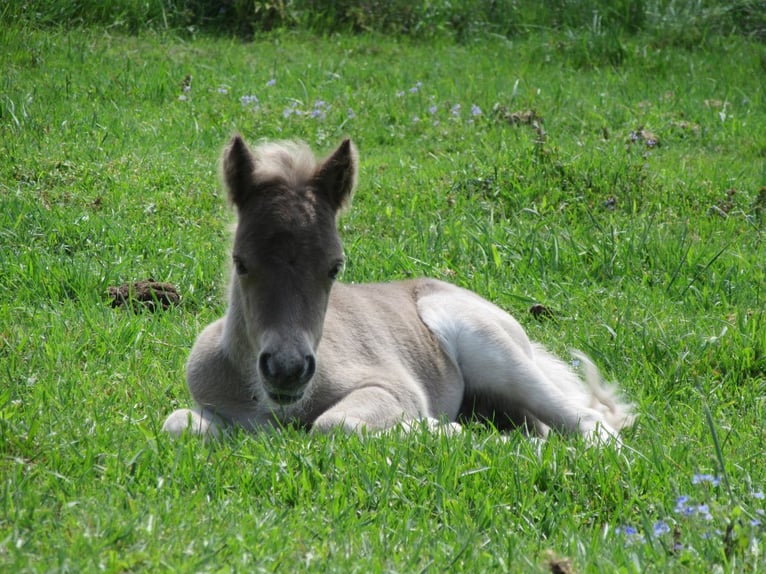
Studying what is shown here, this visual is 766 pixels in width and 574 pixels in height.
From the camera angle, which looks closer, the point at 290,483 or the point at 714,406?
the point at 290,483

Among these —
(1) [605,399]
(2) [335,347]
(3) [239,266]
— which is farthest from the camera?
(1) [605,399]

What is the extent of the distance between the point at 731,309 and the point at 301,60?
7.33m

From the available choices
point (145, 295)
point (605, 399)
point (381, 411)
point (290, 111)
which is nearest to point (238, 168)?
point (381, 411)

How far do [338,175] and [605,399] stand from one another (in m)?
2.04

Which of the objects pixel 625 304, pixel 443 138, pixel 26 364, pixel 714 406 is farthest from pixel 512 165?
pixel 26 364

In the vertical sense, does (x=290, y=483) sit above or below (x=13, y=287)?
above

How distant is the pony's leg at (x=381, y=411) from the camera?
5.09 metres

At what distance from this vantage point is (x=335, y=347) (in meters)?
5.89

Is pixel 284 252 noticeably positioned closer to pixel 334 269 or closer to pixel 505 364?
pixel 334 269

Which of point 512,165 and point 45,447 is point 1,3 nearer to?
point 512,165

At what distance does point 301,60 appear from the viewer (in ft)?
43.2

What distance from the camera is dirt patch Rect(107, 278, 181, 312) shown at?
7.13 meters

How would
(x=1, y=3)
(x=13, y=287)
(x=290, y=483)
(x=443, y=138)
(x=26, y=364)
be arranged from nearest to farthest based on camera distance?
(x=290, y=483)
(x=26, y=364)
(x=13, y=287)
(x=443, y=138)
(x=1, y=3)

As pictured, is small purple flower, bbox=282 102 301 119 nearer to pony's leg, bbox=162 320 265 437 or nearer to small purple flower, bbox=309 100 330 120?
small purple flower, bbox=309 100 330 120
